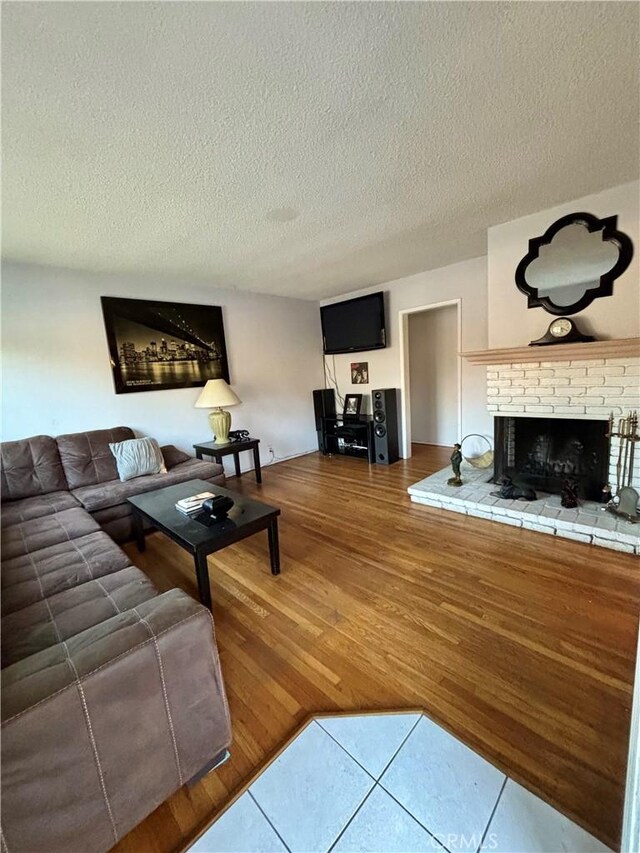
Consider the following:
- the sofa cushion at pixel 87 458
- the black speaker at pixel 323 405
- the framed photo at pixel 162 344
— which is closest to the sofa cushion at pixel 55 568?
the sofa cushion at pixel 87 458

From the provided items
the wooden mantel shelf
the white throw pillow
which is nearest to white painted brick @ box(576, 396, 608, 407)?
the wooden mantel shelf

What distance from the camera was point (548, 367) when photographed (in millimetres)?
2723

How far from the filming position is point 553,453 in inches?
113

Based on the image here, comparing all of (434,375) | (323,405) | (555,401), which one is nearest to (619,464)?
(555,401)

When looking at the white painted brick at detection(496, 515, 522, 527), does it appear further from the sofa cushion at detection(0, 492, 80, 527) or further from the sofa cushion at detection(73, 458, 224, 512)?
the sofa cushion at detection(0, 492, 80, 527)

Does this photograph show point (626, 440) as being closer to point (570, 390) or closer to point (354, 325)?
point (570, 390)

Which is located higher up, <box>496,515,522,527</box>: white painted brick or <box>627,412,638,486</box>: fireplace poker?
<box>627,412,638,486</box>: fireplace poker

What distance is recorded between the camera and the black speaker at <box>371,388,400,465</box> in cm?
443

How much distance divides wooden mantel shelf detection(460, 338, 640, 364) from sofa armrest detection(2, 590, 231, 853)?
2.83 m

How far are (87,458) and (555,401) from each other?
4.10m

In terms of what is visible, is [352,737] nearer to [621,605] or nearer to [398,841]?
[398,841]

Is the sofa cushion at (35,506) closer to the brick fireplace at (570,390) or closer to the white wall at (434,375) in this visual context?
the brick fireplace at (570,390)

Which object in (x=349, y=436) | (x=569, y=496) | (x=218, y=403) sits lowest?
(x=569, y=496)

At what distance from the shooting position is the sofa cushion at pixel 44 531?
1.91 m
